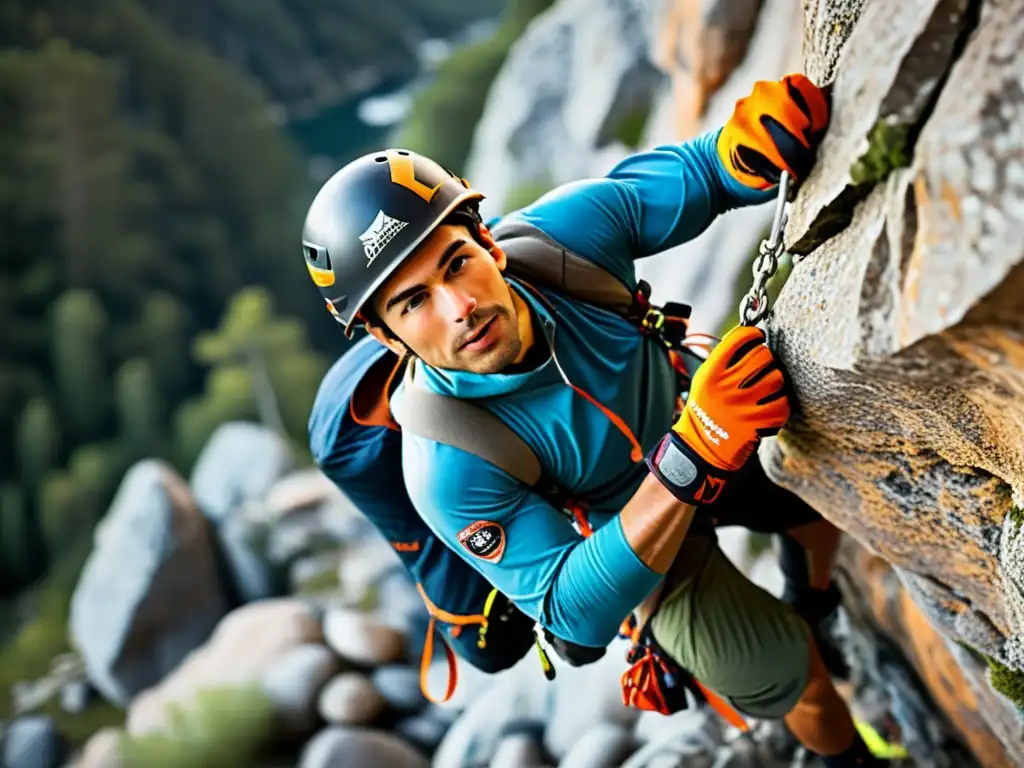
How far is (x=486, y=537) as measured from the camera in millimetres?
2551

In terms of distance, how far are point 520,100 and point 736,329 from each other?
29.6ft

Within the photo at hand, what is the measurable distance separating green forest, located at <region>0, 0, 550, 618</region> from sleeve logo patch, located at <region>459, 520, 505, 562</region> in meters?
12.8

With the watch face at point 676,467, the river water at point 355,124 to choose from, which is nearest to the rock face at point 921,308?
the watch face at point 676,467

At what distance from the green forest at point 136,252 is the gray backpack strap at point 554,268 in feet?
41.3

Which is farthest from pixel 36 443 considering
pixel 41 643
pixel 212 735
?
pixel 212 735

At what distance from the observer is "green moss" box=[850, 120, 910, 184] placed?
150 cm

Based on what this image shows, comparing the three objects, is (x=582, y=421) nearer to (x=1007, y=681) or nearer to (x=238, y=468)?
(x=1007, y=681)

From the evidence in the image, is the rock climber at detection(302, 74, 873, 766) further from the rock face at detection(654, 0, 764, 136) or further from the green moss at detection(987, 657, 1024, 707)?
the rock face at detection(654, 0, 764, 136)

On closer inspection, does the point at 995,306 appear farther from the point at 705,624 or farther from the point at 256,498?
the point at 256,498

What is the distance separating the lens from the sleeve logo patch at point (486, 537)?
255 cm

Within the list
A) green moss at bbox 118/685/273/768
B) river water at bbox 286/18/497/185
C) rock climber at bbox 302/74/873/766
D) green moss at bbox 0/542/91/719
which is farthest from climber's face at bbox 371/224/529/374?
river water at bbox 286/18/497/185

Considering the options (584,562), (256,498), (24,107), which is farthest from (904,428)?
(24,107)

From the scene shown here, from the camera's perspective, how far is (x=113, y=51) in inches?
861

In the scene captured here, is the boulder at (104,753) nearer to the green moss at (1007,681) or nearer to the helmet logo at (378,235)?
the helmet logo at (378,235)
